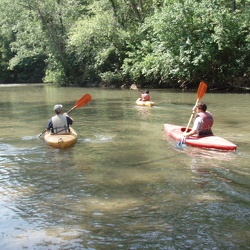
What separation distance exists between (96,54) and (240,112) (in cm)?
1721

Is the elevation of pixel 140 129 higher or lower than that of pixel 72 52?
lower

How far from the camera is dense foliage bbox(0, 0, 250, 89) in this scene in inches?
797

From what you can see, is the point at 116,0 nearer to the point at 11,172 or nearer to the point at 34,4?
the point at 34,4

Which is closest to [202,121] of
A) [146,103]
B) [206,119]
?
[206,119]

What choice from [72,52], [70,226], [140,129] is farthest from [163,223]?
[72,52]

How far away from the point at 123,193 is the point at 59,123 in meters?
3.60

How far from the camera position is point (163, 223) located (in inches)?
170

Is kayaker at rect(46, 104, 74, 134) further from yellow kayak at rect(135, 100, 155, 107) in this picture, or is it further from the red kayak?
yellow kayak at rect(135, 100, 155, 107)

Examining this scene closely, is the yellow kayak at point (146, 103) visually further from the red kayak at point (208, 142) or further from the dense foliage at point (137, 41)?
the red kayak at point (208, 142)

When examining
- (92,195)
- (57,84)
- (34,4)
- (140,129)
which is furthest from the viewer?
(57,84)

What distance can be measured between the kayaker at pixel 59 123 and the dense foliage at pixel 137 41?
A: 12.8 metres

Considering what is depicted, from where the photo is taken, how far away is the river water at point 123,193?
13.2 feet

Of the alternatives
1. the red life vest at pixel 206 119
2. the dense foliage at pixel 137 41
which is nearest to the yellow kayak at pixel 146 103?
the dense foliage at pixel 137 41

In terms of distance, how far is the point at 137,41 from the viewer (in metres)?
25.9
